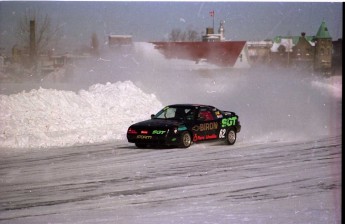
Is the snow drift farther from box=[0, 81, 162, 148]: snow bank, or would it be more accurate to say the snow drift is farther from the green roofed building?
the green roofed building

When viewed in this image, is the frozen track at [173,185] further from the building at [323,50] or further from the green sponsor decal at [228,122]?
the building at [323,50]

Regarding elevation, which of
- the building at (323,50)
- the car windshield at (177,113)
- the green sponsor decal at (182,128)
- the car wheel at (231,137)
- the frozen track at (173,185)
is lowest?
the frozen track at (173,185)

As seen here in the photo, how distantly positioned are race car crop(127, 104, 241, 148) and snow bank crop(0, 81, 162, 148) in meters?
2.12

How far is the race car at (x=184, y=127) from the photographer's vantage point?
14273 mm

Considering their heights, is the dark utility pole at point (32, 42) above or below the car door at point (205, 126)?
above

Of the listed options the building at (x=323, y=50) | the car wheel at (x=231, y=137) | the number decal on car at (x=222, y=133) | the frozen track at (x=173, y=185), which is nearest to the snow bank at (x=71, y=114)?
the frozen track at (x=173, y=185)

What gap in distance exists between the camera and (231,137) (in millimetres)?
15625

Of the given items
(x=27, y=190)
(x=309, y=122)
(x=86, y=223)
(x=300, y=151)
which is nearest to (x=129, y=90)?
(x=309, y=122)

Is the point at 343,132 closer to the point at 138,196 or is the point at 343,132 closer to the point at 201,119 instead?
the point at 138,196

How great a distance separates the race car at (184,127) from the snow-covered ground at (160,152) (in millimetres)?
316

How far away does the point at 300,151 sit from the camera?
13984mm

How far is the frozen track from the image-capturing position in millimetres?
7809

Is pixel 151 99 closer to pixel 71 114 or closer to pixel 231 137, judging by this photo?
pixel 71 114

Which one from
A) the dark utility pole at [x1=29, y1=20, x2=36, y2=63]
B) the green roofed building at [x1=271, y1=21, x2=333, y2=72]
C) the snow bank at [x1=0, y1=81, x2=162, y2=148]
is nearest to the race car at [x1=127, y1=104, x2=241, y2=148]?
the snow bank at [x1=0, y1=81, x2=162, y2=148]
